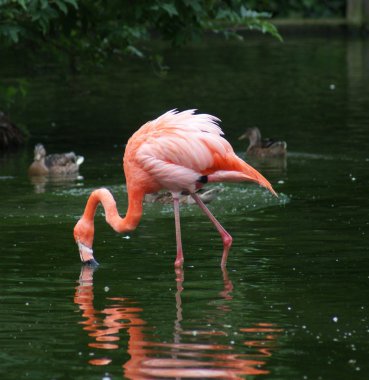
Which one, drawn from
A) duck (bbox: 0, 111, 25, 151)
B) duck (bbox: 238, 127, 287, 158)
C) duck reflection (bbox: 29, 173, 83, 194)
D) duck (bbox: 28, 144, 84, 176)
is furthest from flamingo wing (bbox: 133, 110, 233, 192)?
duck (bbox: 0, 111, 25, 151)

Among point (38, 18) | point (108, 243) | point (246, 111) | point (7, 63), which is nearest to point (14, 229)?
point (108, 243)

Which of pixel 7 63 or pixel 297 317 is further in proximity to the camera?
pixel 7 63

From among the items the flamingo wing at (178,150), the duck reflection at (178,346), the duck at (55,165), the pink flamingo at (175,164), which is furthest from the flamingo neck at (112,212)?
the duck at (55,165)

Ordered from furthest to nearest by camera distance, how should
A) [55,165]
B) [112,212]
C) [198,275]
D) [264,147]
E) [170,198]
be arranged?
1. [264,147]
2. [55,165]
3. [170,198]
4. [112,212]
5. [198,275]

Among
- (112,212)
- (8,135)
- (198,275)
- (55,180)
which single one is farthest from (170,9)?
(198,275)

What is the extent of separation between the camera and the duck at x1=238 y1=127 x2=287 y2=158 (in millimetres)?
17062

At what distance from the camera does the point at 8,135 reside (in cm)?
1889

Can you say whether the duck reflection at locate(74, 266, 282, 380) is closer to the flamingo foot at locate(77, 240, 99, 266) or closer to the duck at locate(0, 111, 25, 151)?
the flamingo foot at locate(77, 240, 99, 266)

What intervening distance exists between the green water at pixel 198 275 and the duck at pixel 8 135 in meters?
0.28

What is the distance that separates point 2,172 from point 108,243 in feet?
17.1

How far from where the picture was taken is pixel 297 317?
8484 mm

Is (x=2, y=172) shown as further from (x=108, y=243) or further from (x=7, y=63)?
(x=7, y=63)

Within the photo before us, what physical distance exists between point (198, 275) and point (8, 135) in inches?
367

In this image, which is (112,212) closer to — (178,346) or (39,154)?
(178,346)
